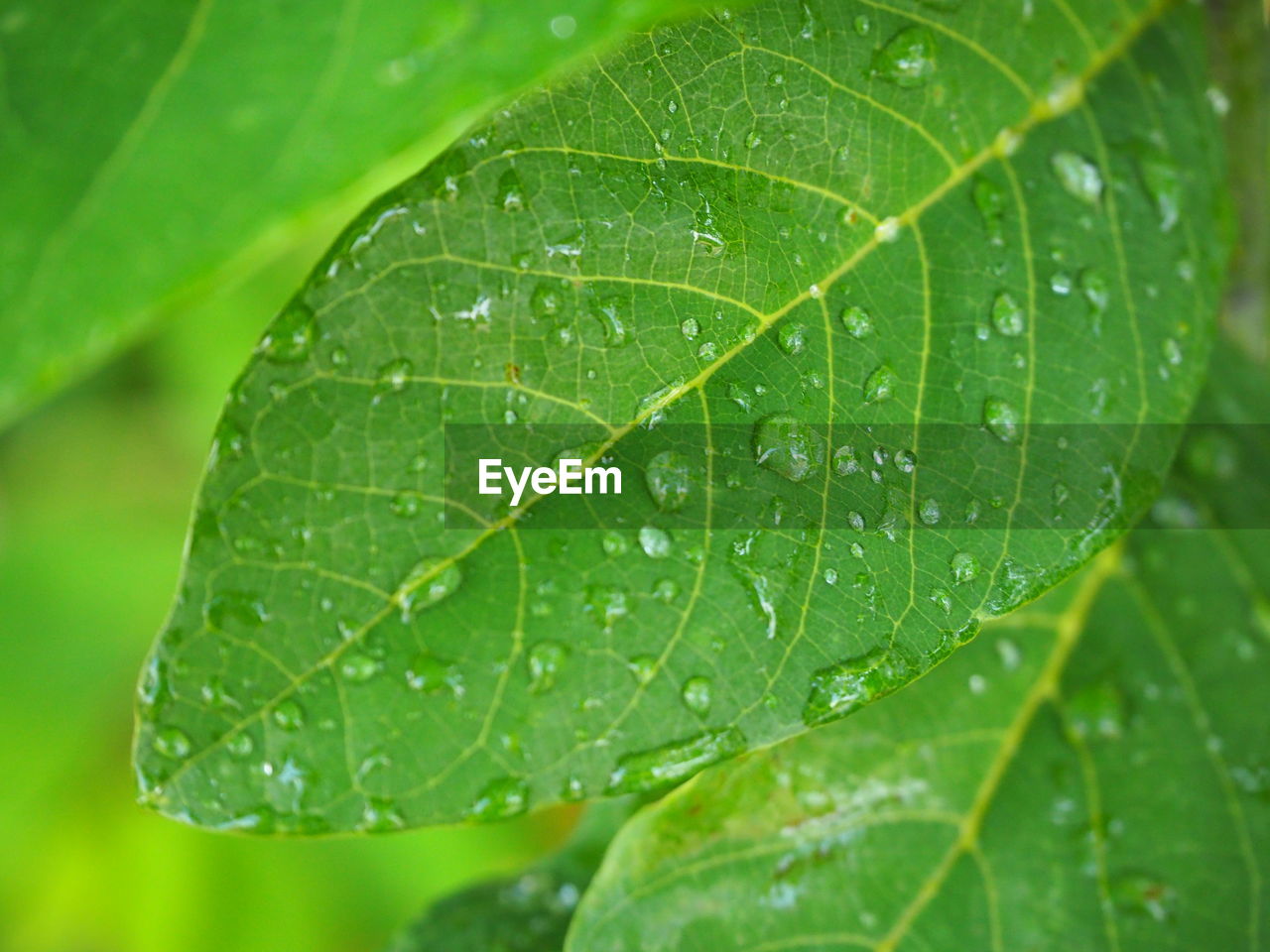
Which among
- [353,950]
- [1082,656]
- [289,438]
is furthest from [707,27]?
[353,950]

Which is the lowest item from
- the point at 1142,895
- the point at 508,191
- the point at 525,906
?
the point at 1142,895

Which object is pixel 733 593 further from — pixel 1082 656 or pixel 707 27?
pixel 1082 656

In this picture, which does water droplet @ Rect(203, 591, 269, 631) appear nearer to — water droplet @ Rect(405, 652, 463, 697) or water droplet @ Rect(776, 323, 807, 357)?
water droplet @ Rect(405, 652, 463, 697)

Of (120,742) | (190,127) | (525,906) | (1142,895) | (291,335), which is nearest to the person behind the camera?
(190,127)

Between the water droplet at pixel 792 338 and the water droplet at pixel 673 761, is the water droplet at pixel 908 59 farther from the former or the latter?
the water droplet at pixel 673 761

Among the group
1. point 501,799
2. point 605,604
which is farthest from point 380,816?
point 605,604

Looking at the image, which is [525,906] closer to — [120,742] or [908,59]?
[908,59]

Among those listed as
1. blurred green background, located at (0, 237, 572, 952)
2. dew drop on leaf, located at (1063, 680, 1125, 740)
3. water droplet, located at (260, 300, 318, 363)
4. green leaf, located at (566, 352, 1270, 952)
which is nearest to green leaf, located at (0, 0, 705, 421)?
water droplet, located at (260, 300, 318, 363)
